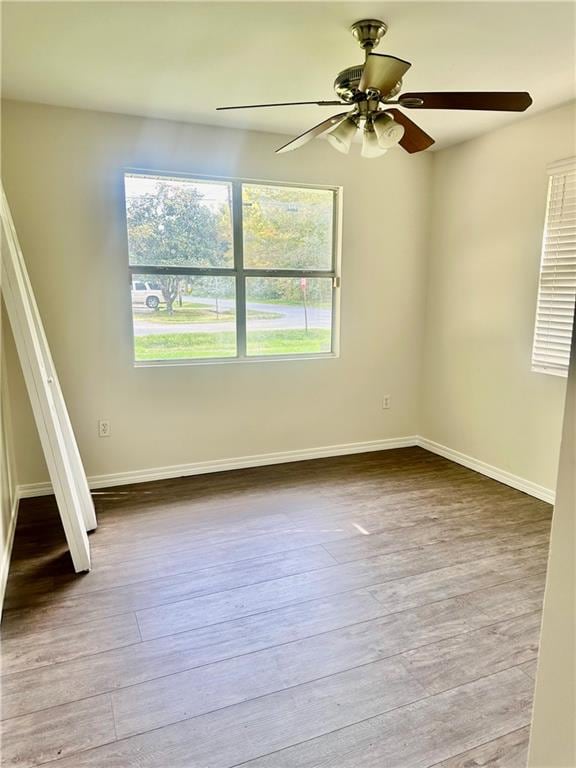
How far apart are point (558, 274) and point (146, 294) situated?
284 cm

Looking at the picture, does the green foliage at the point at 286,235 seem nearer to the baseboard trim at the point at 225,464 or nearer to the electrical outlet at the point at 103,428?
the baseboard trim at the point at 225,464

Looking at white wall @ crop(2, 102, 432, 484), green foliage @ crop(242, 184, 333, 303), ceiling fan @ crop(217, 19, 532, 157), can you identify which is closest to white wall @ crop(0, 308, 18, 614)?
white wall @ crop(2, 102, 432, 484)

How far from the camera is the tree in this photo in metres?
3.32

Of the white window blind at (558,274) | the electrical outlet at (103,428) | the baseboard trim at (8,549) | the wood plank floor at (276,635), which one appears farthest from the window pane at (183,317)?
the white window blind at (558,274)

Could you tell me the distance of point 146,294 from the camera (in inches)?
133

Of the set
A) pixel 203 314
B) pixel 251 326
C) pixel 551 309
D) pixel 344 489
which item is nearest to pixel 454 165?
pixel 551 309

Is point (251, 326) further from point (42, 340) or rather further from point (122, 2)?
point (122, 2)

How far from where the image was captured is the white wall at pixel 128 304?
3043 mm

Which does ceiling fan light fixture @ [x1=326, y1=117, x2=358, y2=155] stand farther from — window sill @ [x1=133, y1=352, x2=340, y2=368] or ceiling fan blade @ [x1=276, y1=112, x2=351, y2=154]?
window sill @ [x1=133, y1=352, x2=340, y2=368]

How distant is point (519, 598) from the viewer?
2160mm

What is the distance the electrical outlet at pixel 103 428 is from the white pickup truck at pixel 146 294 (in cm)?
88

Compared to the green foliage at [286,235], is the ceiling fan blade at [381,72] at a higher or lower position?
higher

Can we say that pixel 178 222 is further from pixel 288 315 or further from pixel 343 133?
pixel 343 133

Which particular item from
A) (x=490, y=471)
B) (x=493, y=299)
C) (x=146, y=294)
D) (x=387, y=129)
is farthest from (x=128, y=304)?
(x=490, y=471)
